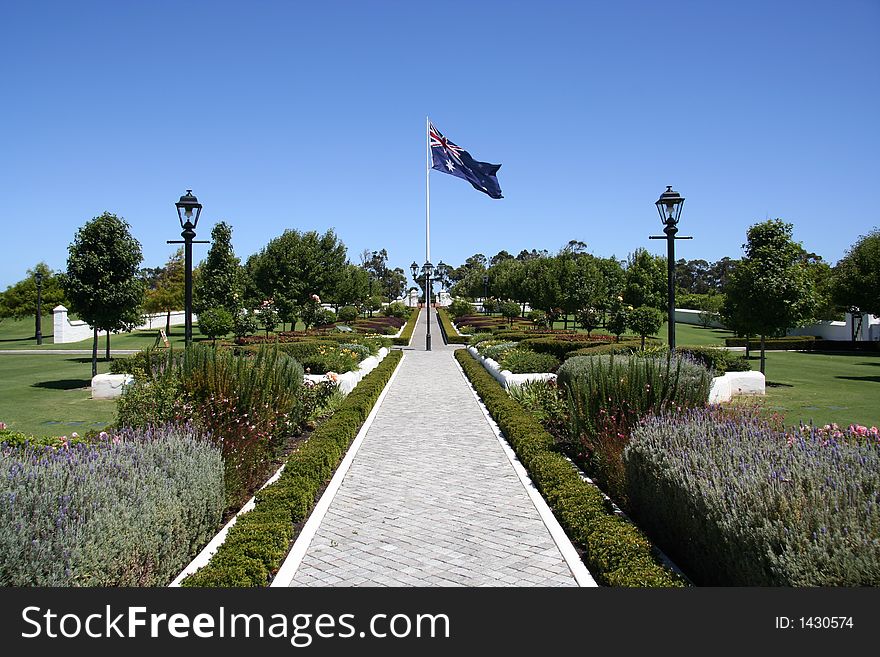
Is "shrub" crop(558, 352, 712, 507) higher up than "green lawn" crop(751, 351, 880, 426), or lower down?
higher up

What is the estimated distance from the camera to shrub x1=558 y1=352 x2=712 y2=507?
7.93 meters

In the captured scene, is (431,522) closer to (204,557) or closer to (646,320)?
(204,557)

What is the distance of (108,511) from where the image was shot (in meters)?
4.30

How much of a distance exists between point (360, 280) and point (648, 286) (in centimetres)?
2569

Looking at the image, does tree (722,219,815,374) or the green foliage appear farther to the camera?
the green foliage

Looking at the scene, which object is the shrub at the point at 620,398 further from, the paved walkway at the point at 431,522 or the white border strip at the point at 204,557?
the white border strip at the point at 204,557

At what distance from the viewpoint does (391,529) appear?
6.25 m

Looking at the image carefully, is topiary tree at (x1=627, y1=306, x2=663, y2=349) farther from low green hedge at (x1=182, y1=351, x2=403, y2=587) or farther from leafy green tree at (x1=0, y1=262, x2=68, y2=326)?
leafy green tree at (x1=0, y1=262, x2=68, y2=326)

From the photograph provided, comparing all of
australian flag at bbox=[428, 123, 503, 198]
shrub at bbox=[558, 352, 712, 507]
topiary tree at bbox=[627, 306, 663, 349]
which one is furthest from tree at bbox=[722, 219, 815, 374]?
australian flag at bbox=[428, 123, 503, 198]

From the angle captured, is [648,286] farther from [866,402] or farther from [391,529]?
[391,529]

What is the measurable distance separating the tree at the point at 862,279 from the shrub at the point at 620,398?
1040 inches

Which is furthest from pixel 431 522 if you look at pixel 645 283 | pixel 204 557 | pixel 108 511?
pixel 645 283

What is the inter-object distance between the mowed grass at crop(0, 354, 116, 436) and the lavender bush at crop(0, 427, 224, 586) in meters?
6.98

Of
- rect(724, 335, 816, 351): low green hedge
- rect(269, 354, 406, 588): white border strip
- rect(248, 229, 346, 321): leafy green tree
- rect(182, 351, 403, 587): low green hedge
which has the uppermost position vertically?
rect(248, 229, 346, 321): leafy green tree
